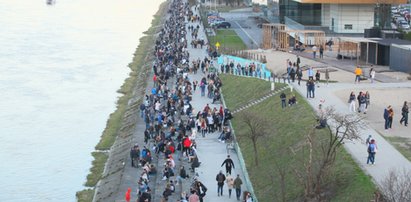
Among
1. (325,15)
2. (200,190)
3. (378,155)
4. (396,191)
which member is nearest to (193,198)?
(200,190)

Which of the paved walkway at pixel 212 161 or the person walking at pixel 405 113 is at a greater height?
the person walking at pixel 405 113

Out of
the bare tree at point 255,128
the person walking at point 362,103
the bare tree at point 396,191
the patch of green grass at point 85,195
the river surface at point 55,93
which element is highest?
the bare tree at point 396,191

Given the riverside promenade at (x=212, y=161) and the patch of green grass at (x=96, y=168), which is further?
the patch of green grass at (x=96, y=168)

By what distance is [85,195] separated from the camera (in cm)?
3256

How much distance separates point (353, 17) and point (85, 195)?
42.2 m

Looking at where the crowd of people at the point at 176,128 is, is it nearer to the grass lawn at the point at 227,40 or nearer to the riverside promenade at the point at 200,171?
the riverside promenade at the point at 200,171

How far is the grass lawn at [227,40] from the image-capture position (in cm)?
6938

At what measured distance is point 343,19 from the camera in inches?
2763

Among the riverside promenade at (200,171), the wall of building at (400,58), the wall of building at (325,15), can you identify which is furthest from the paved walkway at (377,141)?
the wall of building at (325,15)

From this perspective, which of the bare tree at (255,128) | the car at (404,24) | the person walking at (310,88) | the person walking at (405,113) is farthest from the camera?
the car at (404,24)

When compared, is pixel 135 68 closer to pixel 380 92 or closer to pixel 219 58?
pixel 219 58

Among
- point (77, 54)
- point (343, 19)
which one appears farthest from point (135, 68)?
point (343, 19)

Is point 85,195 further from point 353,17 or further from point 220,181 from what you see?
point 353,17

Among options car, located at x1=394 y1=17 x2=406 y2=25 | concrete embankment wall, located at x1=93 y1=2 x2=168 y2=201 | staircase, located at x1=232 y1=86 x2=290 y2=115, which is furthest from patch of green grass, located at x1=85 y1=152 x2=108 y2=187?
car, located at x1=394 y1=17 x2=406 y2=25
